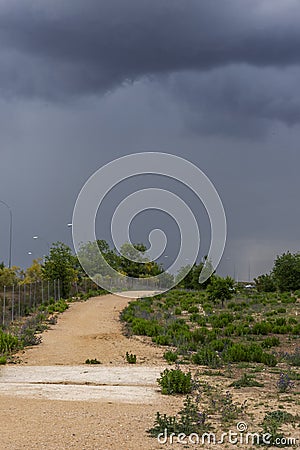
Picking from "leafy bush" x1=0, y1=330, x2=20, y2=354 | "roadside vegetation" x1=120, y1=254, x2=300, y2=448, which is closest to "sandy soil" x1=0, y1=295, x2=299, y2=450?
"roadside vegetation" x1=120, y1=254, x2=300, y2=448

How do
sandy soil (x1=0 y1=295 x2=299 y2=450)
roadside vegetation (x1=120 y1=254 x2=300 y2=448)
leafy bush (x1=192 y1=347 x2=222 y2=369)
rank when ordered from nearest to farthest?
sandy soil (x1=0 y1=295 x2=299 y2=450) < roadside vegetation (x1=120 y1=254 x2=300 y2=448) < leafy bush (x1=192 y1=347 x2=222 y2=369)

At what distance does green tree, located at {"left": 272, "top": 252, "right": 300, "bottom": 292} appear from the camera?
59031mm

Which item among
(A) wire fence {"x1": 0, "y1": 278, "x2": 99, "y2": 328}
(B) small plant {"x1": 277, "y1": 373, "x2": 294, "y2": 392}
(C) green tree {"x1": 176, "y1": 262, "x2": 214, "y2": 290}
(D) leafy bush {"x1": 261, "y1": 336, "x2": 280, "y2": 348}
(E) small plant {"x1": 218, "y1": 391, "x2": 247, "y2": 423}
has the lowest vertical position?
(E) small plant {"x1": 218, "y1": 391, "x2": 247, "y2": 423}

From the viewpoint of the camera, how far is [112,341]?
2188 centimetres

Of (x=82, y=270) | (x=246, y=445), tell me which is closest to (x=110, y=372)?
(x=246, y=445)

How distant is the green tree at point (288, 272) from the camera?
194 feet

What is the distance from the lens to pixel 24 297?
3272 centimetres

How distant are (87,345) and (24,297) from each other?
12582mm

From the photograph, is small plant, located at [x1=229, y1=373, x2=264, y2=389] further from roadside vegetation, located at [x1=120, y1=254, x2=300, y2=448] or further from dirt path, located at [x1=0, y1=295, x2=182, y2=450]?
dirt path, located at [x1=0, y1=295, x2=182, y2=450]

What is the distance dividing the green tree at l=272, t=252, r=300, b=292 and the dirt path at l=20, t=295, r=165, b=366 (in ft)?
104

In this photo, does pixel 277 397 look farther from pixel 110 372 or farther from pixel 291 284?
pixel 291 284

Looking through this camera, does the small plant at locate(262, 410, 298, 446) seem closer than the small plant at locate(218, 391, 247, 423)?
Yes

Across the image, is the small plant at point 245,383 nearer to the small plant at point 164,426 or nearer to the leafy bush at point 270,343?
the small plant at point 164,426

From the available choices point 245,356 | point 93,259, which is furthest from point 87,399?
point 93,259
